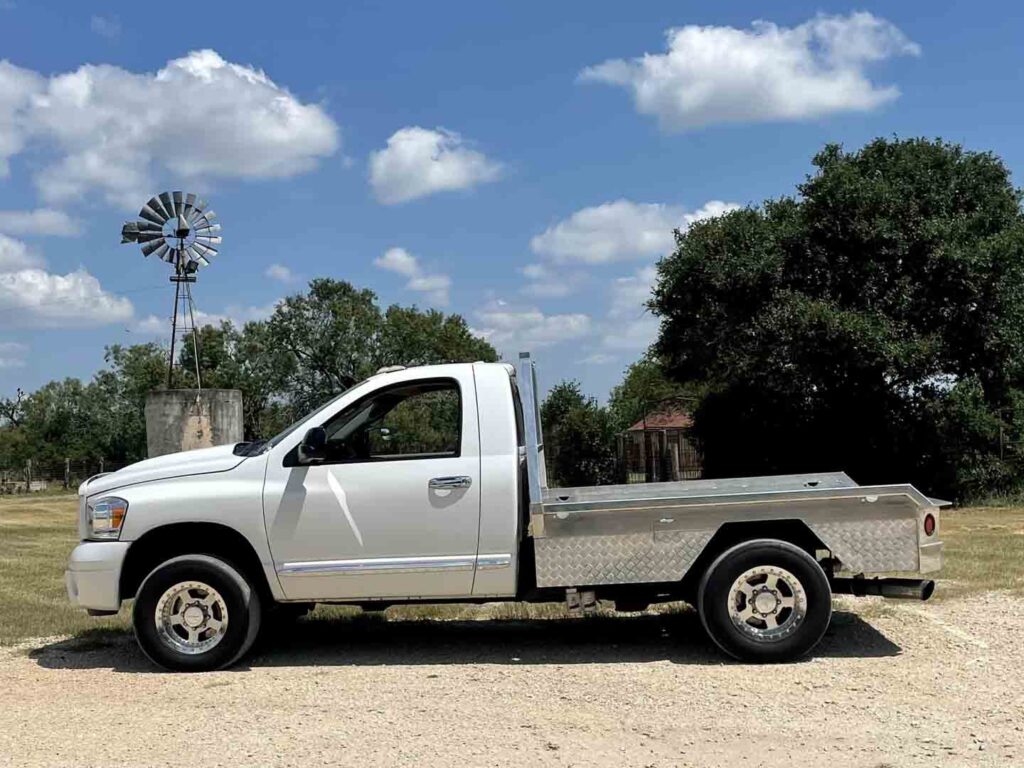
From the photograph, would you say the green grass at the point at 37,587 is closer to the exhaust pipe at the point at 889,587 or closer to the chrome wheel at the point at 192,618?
the chrome wheel at the point at 192,618

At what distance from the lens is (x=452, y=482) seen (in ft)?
23.0

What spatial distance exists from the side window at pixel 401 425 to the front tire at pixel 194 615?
1095 millimetres

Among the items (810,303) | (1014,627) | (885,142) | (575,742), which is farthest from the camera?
(885,142)

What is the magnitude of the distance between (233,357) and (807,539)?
56696mm

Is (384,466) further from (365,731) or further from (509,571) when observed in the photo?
(365,731)

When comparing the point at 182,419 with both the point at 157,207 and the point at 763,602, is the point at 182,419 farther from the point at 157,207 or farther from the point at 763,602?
the point at 763,602

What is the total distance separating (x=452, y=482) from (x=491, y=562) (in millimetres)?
589

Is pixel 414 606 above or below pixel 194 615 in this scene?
below

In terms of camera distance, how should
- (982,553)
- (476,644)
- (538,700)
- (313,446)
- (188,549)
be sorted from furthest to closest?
(982,553) < (476,644) < (188,549) < (313,446) < (538,700)

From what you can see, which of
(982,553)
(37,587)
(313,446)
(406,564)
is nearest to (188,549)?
(313,446)

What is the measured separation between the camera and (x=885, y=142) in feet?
72.9

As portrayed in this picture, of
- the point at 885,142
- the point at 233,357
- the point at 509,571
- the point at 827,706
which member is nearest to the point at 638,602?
the point at 509,571

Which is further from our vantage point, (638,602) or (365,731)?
(638,602)

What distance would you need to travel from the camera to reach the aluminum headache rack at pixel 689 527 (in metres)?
6.89
